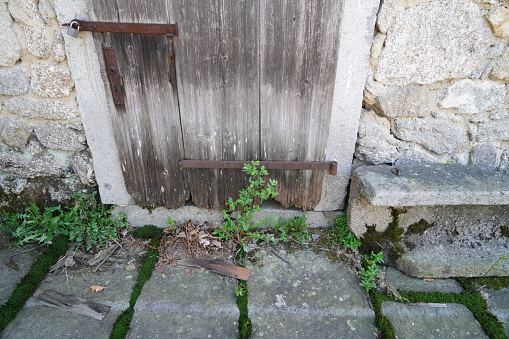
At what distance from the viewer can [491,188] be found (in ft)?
5.72

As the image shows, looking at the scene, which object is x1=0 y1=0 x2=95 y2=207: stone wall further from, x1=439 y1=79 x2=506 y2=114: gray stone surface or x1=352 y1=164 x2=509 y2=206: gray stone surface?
x1=439 y1=79 x2=506 y2=114: gray stone surface

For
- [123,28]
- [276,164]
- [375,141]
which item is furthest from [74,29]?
[375,141]

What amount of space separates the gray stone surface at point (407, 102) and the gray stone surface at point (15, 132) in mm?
2359

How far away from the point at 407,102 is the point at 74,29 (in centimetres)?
199

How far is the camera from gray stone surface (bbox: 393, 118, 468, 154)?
6.19ft

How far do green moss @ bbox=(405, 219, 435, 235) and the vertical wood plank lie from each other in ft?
2.15

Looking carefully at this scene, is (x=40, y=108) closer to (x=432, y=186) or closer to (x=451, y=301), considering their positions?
(x=432, y=186)

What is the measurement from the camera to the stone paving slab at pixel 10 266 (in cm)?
173

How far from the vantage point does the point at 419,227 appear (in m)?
1.94

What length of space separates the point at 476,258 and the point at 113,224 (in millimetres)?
2569

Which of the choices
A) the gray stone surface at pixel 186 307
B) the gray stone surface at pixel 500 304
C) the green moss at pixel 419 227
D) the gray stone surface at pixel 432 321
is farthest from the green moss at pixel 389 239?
the gray stone surface at pixel 186 307

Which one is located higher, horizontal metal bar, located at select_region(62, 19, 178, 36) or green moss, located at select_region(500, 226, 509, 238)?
horizontal metal bar, located at select_region(62, 19, 178, 36)

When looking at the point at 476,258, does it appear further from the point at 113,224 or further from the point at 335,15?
the point at 113,224

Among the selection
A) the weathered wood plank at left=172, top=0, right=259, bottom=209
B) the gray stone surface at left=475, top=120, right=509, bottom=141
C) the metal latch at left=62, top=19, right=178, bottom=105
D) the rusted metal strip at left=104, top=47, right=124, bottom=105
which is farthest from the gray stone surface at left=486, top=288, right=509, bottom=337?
the rusted metal strip at left=104, top=47, right=124, bottom=105
